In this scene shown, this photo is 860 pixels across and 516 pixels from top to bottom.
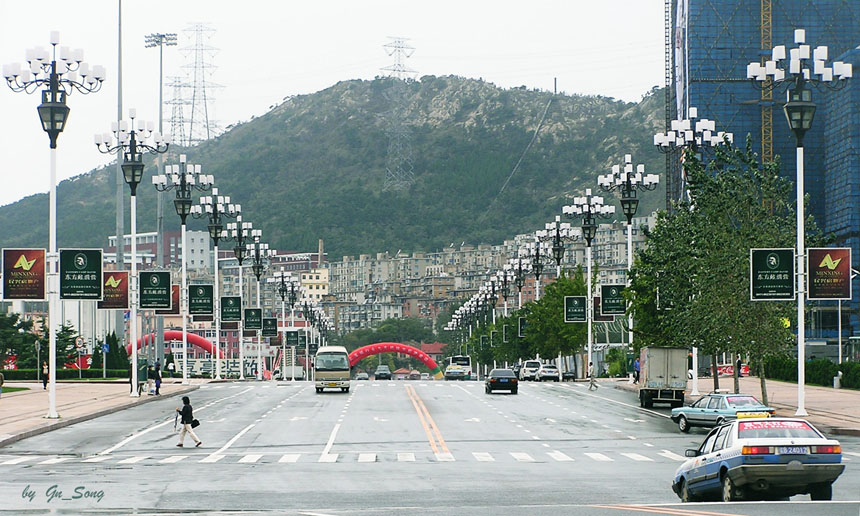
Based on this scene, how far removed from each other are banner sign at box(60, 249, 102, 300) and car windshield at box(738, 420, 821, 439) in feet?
108

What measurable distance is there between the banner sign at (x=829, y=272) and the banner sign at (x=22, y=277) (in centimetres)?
2719

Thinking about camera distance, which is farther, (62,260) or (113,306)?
(113,306)

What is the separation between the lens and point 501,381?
65875mm

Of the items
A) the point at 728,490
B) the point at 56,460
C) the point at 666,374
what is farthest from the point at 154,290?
the point at 728,490

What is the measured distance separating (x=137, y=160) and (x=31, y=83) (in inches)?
550

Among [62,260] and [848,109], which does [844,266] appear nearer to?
[62,260]

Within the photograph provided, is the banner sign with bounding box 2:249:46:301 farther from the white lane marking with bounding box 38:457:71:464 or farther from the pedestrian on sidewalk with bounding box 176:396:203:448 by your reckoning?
the white lane marking with bounding box 38:457:71:464

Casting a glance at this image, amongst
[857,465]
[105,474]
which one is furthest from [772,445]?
[105,474]

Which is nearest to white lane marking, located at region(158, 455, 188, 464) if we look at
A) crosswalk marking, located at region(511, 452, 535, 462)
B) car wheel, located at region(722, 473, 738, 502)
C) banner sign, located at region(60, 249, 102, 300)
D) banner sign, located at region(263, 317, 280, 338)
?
crosswalk marking, located at region(511, 452, 535, 462)

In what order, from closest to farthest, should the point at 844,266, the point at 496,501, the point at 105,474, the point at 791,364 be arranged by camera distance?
the point at 496,501
the point at 105,474
the point at 844,266
the point at 791,364

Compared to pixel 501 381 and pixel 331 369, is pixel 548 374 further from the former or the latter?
pixel 331 369

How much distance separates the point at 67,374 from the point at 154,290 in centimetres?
3435

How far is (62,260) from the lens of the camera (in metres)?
47.2

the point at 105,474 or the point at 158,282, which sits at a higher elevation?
the point at 158,282
